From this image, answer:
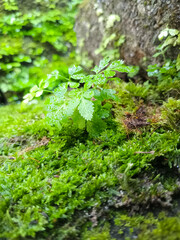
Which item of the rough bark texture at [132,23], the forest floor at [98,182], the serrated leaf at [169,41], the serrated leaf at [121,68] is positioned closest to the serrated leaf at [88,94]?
the serrated leaf at [121,68]

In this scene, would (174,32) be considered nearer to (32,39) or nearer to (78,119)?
(78,119)

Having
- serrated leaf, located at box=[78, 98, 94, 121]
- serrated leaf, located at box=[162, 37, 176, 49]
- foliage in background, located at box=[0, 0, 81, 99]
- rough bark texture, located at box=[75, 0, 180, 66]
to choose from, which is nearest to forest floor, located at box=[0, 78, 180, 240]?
serrated leaf, located at box=[78, 98, 94, 121]

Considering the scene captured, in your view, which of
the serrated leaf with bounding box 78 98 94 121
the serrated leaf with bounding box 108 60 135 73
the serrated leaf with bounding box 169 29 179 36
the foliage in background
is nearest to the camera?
the serrated leaf with bounding box 78 98 94 121

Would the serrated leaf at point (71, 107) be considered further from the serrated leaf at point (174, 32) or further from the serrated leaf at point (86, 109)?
the serrated leaf at point (174, 32)

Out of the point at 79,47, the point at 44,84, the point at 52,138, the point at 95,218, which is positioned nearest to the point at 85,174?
the point at 95,218

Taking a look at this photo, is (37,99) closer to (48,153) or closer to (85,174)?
(48,153)

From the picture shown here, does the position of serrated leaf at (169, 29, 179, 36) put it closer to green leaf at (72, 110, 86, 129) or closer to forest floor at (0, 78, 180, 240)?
forest floor at (0, 78, 180, 240)
